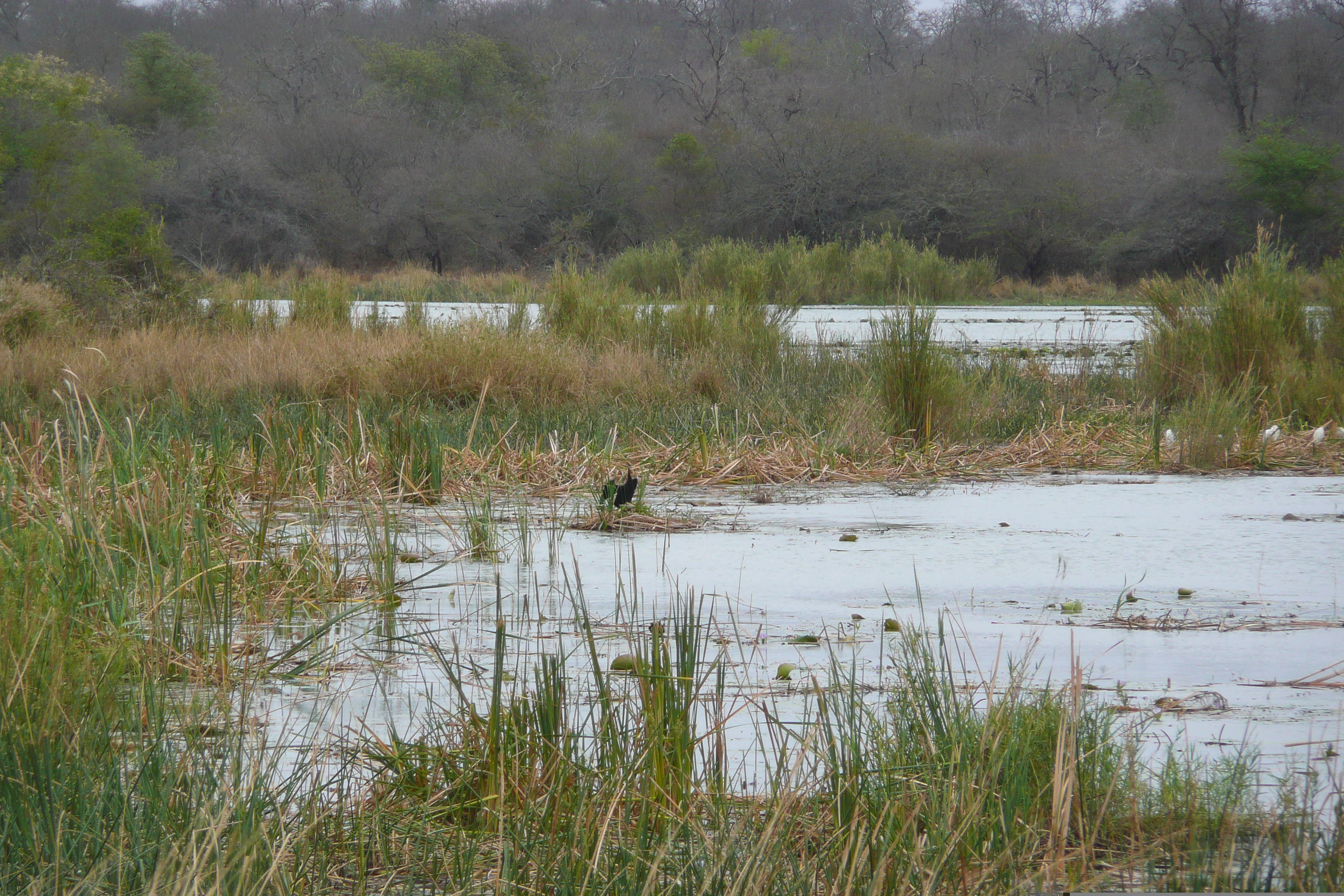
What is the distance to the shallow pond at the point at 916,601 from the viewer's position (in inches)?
91.7

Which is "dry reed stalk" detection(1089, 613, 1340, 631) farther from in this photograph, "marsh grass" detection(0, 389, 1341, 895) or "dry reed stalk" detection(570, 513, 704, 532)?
"dry reed stalk" detection(570, 513, 704, 532)

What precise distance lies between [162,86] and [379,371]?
138 ft

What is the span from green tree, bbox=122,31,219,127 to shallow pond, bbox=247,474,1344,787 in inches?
1727

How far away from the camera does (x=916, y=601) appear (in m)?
3.24

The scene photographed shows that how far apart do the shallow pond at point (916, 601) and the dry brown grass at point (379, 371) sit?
2.78 meters

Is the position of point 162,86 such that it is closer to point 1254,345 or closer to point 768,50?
point 768,50

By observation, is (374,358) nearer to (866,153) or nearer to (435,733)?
(435,733)

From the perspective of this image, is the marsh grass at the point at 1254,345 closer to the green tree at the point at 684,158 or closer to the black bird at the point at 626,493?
the black bird at the point at 626,493

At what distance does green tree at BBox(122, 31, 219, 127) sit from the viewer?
42.5 metres

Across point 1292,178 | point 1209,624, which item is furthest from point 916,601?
point 1292,178

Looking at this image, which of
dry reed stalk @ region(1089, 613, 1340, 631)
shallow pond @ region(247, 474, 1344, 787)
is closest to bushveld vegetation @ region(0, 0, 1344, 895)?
shallow pond @ region(247, 474, 1344, 787)

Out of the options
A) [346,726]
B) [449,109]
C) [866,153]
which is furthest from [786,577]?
[449,109]

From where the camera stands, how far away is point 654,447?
6.15 m

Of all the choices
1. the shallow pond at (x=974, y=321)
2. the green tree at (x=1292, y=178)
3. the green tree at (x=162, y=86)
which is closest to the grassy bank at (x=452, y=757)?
the shallow pond at (x=974, y=321)
